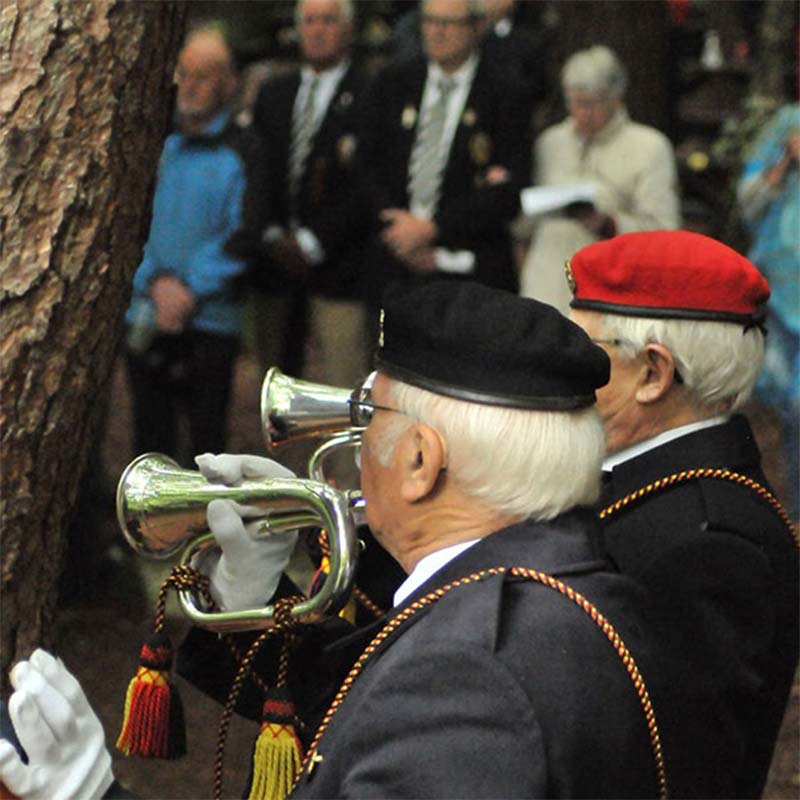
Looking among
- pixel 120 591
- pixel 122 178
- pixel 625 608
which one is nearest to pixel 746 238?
pixel 120 591

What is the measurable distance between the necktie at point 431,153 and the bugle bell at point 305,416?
3253mm

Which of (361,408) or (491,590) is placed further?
(361,408)

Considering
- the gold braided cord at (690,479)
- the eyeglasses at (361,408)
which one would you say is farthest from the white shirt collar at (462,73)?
the eyeglasses at (361,408)

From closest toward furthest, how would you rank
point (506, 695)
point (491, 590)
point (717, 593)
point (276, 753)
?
point (506, 695) → point (491, 590) → point (276, 753) → point (717, 593)

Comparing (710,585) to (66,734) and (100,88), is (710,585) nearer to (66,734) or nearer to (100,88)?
(66,734)

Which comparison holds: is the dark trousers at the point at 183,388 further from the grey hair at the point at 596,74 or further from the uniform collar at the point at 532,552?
the uniform collar at the point at 532,552

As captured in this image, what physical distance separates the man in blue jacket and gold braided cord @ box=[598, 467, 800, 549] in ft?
11.6

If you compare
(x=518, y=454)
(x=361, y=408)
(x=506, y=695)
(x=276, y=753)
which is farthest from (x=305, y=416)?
(x=506, y=695)

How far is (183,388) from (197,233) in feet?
2.33

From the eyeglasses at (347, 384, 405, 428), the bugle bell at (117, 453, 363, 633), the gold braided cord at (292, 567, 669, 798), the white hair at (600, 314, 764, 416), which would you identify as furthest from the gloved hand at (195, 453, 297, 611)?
the white hair at (600, 314, 764, 416)

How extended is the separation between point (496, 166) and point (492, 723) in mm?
4449

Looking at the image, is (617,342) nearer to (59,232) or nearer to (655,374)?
(655,374)

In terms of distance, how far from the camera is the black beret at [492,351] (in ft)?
7.11

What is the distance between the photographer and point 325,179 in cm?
665
